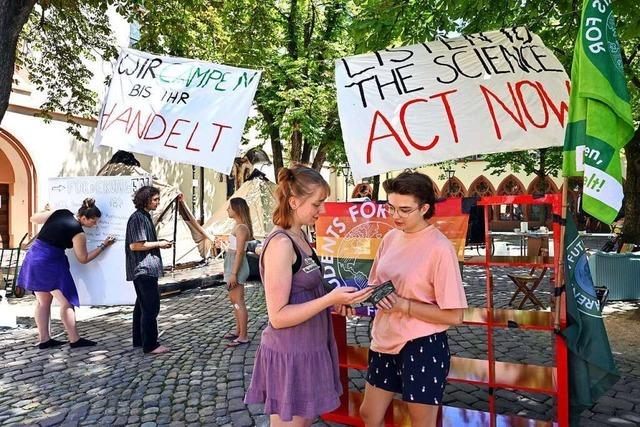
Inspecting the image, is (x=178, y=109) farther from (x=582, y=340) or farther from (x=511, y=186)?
(x=511, y=186)

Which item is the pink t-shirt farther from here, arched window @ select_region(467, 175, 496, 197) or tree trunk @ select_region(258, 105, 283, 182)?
arched window @ select_region(467, 175, 496, 197)

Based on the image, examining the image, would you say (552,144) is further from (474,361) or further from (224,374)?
(224,374)

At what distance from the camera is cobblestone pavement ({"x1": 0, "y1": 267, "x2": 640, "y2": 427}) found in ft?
13.1

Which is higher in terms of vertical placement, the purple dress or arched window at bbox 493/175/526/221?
arched window at bbox 493/175/526/221

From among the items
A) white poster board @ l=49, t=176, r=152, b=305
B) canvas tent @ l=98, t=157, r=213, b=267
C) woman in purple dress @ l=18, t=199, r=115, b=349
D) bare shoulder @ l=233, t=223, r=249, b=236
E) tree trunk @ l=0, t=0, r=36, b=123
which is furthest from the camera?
canvas tent @ l=98, t=157, r=213, b=267

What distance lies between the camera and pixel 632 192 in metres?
8.91

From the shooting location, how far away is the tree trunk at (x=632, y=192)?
334 inches

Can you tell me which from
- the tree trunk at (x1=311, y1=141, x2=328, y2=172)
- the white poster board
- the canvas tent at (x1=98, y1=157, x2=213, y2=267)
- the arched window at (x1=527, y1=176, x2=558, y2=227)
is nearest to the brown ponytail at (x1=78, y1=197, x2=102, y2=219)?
the white poster board

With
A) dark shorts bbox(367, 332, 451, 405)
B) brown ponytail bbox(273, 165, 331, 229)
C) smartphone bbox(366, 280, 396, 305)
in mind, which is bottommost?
dark shorts bbox(367, 332, 451, 405)

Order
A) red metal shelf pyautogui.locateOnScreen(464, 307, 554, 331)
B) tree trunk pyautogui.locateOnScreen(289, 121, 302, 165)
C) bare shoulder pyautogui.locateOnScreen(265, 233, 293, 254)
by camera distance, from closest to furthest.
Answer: bare shoulder pyautogui.locateOnScreen(265, 233, 293, 254)
red metal shelf pyautogui.locateOnScreen(464, 307, 554, 331)
tree trunk pyautogui.locateOnScreen(289, 121, 302, 165)

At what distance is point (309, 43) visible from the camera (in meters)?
15.7

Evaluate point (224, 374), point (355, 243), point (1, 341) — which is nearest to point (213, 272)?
point (1, 341)

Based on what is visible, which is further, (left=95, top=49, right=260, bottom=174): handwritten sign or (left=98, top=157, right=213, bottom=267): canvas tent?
(left=98, top=157, right=213, bottom=267): canvas tent

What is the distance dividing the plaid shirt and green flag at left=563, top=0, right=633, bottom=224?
14.0ft
